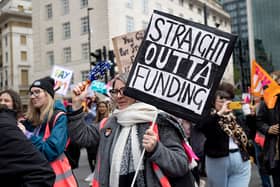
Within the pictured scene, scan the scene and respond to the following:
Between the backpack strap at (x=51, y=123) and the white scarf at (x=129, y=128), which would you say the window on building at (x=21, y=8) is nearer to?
the backpack strap at (x=51, y=123)

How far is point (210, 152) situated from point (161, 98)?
2035 mm

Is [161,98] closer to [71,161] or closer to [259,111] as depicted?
[71,161]

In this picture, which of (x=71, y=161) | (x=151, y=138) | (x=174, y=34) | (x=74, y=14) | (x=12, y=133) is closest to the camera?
(x=12, y=133)

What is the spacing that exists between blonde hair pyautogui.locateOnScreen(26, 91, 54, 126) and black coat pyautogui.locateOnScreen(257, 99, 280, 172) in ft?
8.60

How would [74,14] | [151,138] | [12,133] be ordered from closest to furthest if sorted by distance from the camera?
[12,133], [151,138], [74,14]

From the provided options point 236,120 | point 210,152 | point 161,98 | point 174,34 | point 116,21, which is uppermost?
point 116,21

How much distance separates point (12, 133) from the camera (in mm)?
2045

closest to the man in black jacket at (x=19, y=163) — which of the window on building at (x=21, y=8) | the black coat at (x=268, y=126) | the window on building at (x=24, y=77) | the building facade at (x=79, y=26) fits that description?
the black coat at (x=268, y=126)

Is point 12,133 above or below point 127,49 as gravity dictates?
below

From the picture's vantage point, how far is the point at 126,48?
559 centimetres

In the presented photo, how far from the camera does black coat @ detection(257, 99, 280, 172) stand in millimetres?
4918

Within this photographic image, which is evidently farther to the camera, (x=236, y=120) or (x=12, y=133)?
(x=236, y=120)

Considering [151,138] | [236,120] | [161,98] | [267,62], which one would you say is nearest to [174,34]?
[161,98]

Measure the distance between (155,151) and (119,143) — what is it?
0.38 m
